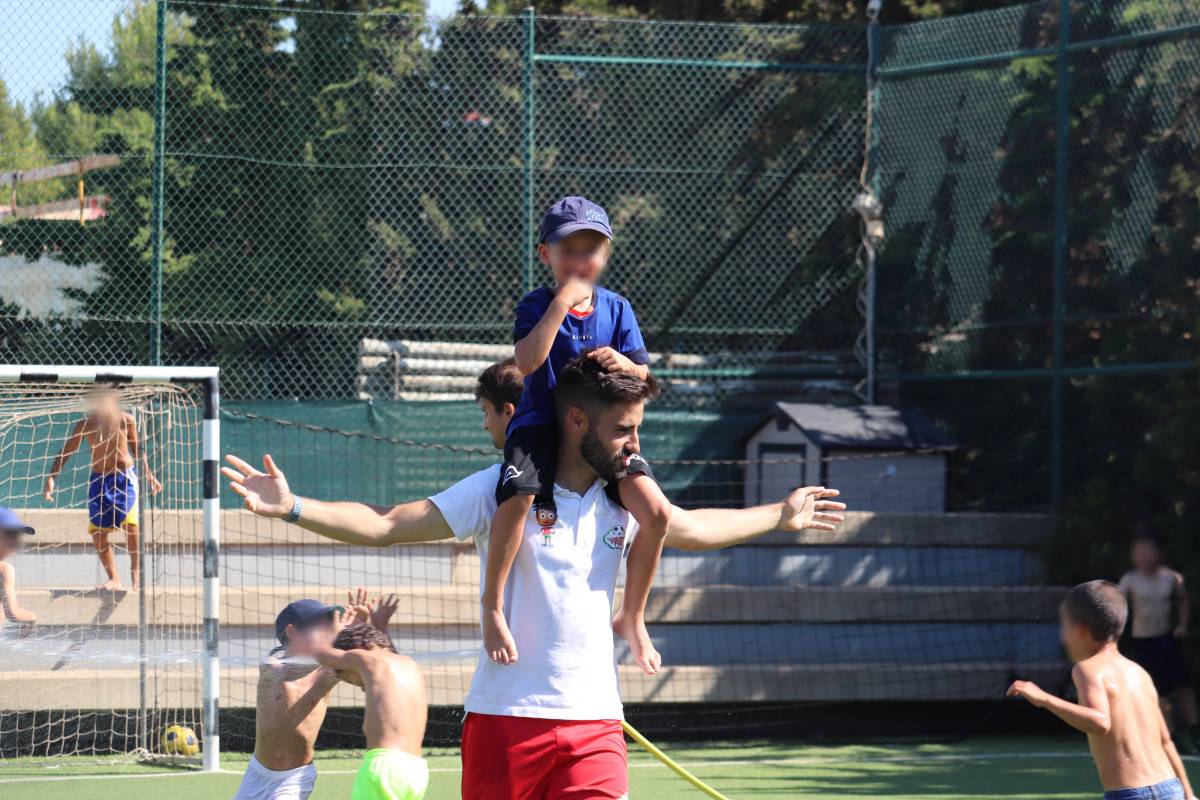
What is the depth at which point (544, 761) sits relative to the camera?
11.5ft

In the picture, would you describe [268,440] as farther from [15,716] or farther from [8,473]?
[15,716]

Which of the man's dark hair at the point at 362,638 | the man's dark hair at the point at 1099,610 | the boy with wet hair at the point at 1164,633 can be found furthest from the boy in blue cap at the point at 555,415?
the boy with wet hair at the point at 1164,633

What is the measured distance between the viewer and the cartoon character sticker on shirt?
12.0 ft

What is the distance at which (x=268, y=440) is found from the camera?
438 inches

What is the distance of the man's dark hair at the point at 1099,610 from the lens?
5336mm

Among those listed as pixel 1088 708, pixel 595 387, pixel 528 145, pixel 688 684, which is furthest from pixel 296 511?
pixel 528 145

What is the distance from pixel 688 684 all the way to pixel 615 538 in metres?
6.34

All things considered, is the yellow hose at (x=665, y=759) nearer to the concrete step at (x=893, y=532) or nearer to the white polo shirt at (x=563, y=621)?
the white polo shirt at (x=563, y=621)

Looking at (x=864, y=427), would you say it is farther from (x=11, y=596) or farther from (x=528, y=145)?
(x=11, y=596)

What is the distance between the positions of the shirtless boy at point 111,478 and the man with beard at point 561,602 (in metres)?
5.50

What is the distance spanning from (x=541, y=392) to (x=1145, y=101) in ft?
29.6

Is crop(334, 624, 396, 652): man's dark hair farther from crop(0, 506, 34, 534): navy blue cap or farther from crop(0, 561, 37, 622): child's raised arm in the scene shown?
crop(0, 561, 37, 622): child's raised arm

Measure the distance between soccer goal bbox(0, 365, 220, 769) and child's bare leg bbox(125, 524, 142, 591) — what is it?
1 centimetres

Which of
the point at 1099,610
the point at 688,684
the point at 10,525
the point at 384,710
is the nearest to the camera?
the point at 384,710
